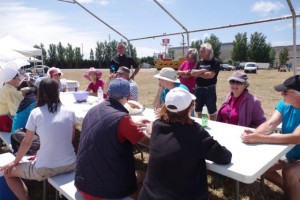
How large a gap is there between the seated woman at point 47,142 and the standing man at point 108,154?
0.50 m

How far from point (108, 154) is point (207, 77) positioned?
301 cm

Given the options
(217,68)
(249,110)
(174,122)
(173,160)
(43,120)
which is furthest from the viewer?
(217,68)

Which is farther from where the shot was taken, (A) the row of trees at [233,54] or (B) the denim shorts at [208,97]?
(A) the row of trees at [233,54]

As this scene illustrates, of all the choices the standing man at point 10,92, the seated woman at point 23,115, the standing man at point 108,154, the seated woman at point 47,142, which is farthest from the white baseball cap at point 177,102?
the standing man at point 10,92

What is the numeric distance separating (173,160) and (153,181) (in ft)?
0.70

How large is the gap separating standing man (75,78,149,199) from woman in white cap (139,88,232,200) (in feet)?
0.89

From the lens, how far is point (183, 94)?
191 cm

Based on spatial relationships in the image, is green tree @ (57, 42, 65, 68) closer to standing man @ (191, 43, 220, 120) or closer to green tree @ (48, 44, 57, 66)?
green tree @ (48, 44, 57, 66)

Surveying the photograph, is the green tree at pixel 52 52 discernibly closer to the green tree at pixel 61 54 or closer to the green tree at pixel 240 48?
the green tree at pixel 61 54

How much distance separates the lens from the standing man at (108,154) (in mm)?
2025

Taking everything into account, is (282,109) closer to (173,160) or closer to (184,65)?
(173,160)

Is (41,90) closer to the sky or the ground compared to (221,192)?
closer to the sky

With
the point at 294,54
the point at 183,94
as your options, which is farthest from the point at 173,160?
the point at 294,54

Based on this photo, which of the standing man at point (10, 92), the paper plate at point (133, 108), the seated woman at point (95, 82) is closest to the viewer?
the paper plate at point (133, 108)
